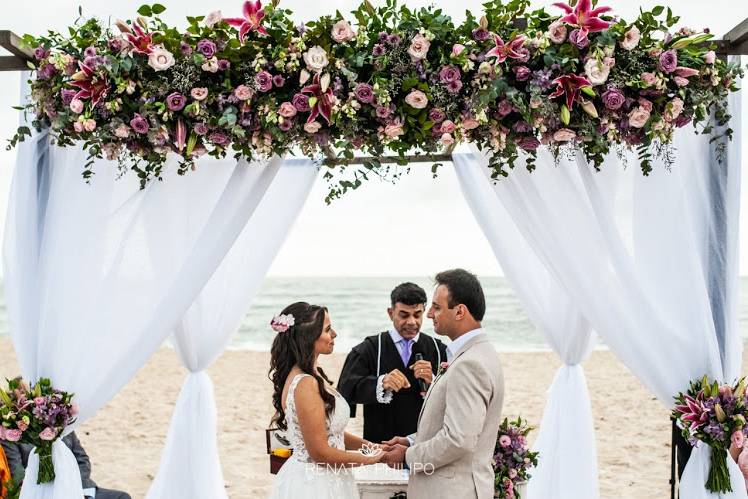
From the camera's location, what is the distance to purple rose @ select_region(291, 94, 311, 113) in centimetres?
329

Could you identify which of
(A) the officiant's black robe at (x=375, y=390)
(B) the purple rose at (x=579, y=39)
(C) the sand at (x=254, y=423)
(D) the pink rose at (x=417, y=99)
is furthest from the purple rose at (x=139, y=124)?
(C) the sand at (x=254, y=423)

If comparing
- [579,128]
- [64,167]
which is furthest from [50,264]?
[579,128]

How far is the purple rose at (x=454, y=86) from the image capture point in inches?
128

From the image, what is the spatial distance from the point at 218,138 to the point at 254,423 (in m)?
7.59

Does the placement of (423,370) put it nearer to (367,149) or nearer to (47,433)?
(367,149)

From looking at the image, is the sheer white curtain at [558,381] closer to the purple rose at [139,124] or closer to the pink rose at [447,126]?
the pink rose at [447,126]

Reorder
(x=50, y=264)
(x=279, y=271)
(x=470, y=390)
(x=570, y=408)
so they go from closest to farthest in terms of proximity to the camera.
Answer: (x=470, y=390), (x=50, y=264), (x=570, y=408), (x=279, y=271)

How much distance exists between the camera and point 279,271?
41.2 metres

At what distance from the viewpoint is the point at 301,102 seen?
130 inches

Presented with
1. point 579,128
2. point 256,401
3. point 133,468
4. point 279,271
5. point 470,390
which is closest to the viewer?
point 470,390

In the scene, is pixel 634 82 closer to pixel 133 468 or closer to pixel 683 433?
pixel 683 433

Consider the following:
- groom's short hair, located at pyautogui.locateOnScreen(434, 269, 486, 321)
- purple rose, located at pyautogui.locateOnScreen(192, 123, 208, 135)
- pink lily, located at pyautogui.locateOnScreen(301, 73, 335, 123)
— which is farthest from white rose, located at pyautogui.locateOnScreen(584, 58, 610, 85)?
purple rose, located at pyautogui.locateOnScreen(192, 123, 208, 135)

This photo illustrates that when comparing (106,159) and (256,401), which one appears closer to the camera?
(106,159)

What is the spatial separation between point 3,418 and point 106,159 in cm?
128
